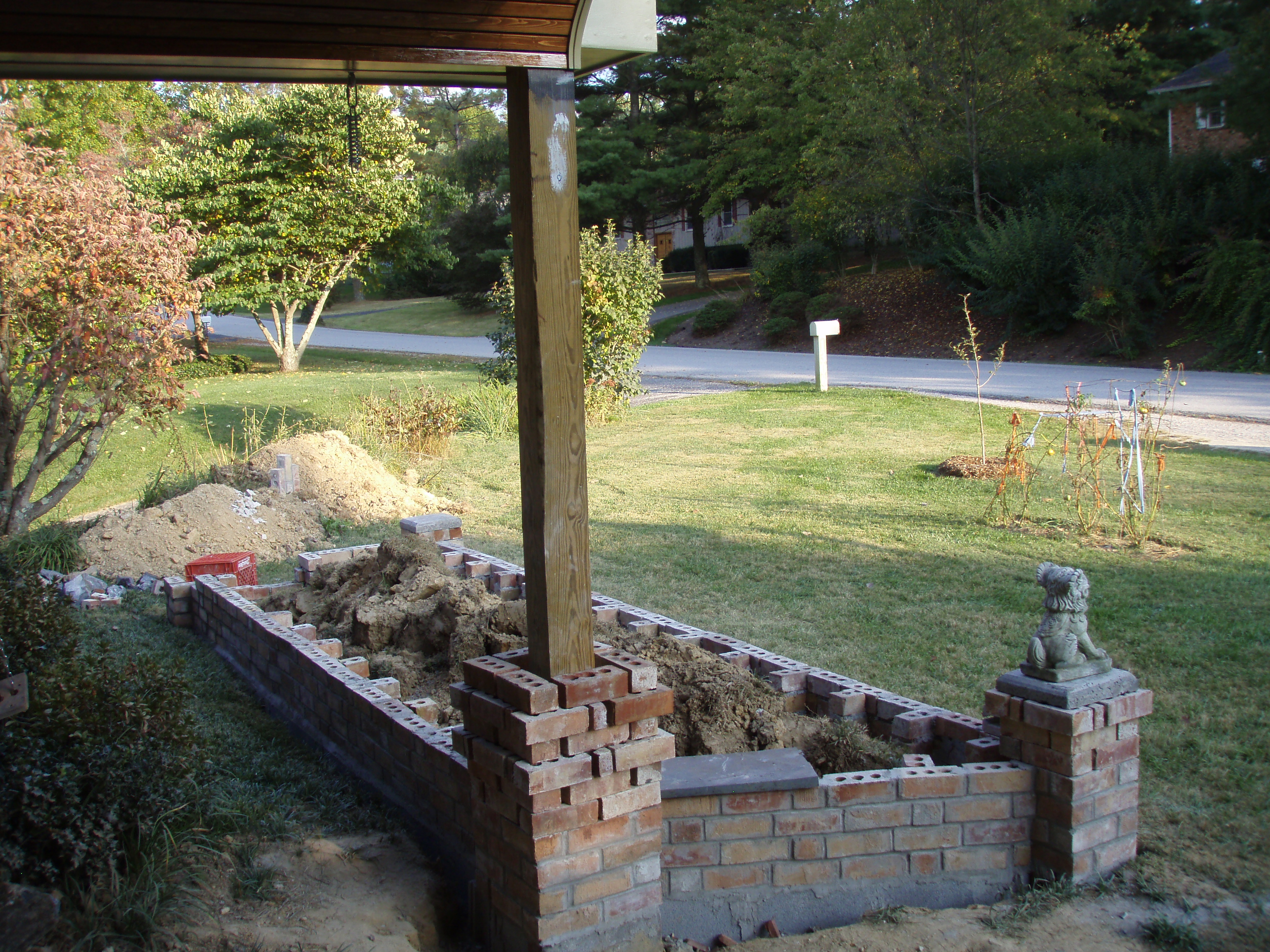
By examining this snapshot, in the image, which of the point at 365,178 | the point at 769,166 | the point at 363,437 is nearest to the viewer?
the point at 363,437

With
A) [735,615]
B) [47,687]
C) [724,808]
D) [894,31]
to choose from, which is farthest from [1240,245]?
[47,687]

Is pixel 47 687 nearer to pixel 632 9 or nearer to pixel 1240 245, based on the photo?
pixel 632 9

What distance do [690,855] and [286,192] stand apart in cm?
2342

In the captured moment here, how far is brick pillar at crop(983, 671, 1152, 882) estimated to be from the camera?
3240mm

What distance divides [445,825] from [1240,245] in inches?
803

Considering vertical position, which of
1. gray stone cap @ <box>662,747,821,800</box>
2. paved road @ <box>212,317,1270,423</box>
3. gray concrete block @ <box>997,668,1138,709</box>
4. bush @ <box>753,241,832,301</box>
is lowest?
gray stone cap @ <box>662,747,821,800</box>

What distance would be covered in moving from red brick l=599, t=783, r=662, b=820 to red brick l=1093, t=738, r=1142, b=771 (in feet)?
4.68

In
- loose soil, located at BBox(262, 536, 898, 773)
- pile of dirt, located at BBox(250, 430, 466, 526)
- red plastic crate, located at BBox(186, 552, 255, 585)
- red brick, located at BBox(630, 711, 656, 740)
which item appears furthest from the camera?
pile of dirt, located at BBox(250, 430, 466, 526)

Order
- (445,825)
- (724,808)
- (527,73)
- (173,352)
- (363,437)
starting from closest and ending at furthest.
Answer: (527,73) → (724,808) → (445,825) → (173,352) → (363,437)

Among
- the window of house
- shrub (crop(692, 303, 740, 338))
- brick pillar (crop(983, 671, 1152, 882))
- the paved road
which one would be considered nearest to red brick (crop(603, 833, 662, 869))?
brick pillar (crop(983, 671, 1152, 882))

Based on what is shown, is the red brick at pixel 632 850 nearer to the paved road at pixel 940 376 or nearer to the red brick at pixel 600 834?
the red brick at pixel 600 834

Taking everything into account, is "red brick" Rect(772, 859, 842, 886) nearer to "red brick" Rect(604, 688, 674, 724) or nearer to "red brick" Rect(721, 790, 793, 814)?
"red brick" Rect(721, 790, 793, 814)

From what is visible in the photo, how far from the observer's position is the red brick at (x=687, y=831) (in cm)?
320

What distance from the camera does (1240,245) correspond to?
19.1m
